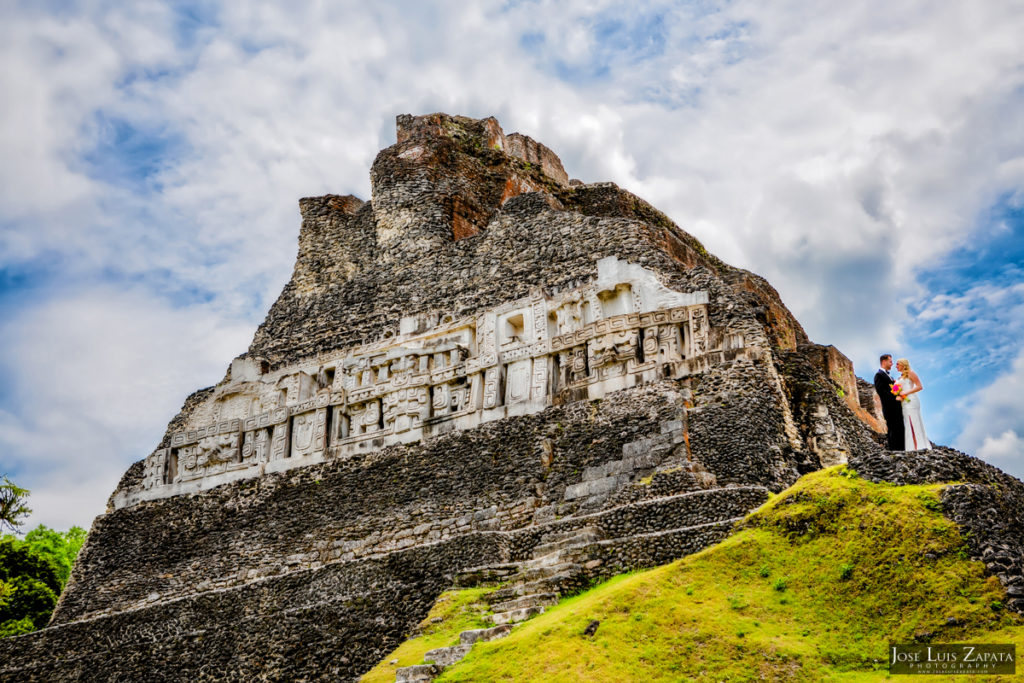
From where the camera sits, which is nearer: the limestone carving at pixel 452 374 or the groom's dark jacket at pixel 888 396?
the groom's dark jacket at pixel 888 396

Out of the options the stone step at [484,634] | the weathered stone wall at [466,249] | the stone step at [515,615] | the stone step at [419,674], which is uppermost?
the weathered stone wall at [466,249]

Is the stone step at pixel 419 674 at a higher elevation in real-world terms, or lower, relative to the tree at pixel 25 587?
lower

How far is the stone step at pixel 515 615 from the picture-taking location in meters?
13.2

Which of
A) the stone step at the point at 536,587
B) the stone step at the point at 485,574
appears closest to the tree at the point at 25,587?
the stone step at the point at 485,574

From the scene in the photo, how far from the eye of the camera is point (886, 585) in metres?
11.3

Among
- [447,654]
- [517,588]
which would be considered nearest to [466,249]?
[517,588]

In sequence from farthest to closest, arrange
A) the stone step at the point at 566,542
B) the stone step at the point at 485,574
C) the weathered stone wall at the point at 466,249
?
the weathered stone wall at the point at 466,249
the stone step at the point at 485,574
the stone step at the point at 566,542

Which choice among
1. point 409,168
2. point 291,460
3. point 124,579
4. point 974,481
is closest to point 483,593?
point 974,481

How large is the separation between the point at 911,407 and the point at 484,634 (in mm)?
5909

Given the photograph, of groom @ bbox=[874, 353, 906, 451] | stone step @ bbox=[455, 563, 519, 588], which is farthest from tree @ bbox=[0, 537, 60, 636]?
groom @ bbox=[874, 353, 906, 451]

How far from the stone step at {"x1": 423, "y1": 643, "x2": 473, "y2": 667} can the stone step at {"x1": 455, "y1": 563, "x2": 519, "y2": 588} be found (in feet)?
8.63

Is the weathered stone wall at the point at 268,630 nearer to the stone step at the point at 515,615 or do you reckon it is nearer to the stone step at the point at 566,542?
the stone step at the point at 566,542

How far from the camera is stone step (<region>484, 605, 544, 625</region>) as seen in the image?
13211 millimetres

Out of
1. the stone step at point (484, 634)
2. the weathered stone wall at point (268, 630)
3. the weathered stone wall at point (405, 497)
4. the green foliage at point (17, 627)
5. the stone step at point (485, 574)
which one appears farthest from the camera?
the green foliage at point (17, 627)
